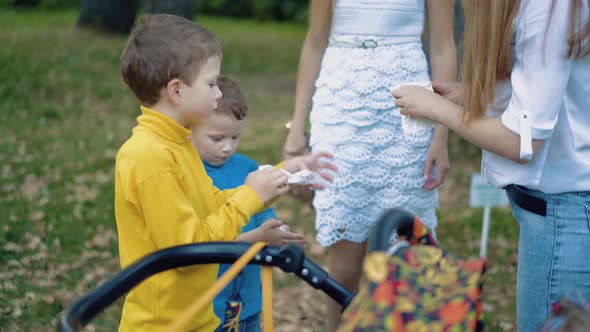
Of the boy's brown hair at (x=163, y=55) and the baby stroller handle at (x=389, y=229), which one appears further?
the boy's brown hair at (x=163, y=55)

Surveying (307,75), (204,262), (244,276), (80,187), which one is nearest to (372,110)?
(307,75)

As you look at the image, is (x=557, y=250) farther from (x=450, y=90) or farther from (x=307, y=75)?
(x=307, y=75)

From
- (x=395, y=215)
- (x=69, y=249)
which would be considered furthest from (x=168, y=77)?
(x=69, y=249)

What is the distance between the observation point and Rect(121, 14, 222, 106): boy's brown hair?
6.61 ft

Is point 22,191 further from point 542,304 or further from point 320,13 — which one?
point 542,304

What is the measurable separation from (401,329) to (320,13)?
1.67 meters

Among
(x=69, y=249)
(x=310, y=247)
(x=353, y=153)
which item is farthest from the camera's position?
(x=310, y=247)

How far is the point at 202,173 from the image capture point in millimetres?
2174

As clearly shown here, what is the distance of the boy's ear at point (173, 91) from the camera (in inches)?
79.3

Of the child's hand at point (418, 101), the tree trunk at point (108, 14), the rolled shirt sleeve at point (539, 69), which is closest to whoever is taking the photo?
the rolled shirt sleeve at point (539, 69)

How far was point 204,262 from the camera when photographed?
1.79 meters

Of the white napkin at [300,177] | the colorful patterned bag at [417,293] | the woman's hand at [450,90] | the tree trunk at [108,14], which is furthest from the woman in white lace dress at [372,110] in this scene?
the tree trunk at [108,14]

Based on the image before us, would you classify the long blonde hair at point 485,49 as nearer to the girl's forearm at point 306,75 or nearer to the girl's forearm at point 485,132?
the girl's forearm at point 485,132

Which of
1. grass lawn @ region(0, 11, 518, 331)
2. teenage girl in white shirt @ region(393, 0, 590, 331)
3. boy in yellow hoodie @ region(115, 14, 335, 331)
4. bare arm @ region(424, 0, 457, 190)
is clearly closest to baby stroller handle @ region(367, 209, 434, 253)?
teenage girl in white shirt @ region(393, 0, 590, 331)
